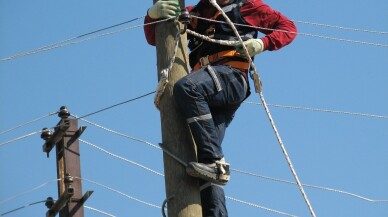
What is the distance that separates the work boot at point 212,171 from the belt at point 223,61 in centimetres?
82

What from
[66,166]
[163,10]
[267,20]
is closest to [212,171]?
[163,10]

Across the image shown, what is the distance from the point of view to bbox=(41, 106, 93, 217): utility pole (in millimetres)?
8328

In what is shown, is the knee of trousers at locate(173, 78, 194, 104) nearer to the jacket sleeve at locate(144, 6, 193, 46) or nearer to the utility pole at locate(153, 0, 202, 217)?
the utility pole at locate(153, 0, 202, 217)

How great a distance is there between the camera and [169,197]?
20.8 feet

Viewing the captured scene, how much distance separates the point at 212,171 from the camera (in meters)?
6.45

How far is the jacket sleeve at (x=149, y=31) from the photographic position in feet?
23.2

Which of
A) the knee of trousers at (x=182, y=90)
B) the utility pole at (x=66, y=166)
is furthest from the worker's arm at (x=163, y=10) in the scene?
the utility pole at (x=66, y=166)

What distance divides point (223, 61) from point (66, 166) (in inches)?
80.3

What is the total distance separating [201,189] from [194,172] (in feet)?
0.87

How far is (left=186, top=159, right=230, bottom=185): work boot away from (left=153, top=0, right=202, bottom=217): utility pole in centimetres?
7

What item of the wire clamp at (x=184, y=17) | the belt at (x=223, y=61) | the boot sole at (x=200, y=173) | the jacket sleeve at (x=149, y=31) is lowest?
the boot sole at (x=200, y=173)

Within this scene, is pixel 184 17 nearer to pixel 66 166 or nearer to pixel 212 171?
pixel 212 171

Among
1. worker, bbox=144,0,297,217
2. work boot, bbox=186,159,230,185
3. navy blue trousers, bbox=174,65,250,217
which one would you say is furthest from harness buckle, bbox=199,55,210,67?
work boot, bbox=186,159,230,185

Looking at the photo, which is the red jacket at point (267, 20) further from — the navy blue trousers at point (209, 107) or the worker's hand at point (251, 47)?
the navy blue trousers at point (209, 107)
